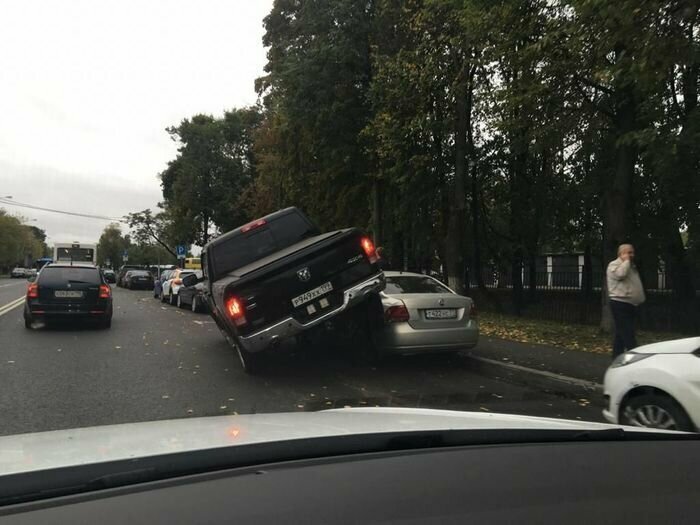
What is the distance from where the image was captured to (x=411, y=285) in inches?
362

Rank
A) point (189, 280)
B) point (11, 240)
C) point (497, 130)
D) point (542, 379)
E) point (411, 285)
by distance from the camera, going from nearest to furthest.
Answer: point (542, 379)
point (411, 285)
point (189, 280)
point (497, 130)
point (11, 240)

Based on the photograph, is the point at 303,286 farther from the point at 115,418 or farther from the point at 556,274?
the point at 556,274

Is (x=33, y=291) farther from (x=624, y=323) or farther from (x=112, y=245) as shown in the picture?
(x=112, y=245)

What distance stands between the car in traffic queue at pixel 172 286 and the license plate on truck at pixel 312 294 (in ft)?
48.2

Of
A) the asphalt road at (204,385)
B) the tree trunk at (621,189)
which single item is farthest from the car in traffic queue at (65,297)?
the tree trunk at (621,189)

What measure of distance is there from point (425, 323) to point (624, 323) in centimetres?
272

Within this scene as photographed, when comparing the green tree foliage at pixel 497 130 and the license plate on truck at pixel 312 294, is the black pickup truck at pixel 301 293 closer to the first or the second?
the license plate on truck at pixel 312 294

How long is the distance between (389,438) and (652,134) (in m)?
9.01

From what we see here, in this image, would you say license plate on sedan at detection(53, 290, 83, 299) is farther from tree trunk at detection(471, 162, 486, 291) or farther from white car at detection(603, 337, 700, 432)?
tree trunk at detection(471, 162, 486, 291)

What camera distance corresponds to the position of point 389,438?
7.30 ft

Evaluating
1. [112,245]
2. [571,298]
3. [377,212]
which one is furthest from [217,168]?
[112,245]

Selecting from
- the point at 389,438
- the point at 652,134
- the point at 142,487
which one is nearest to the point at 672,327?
the point at 652,134

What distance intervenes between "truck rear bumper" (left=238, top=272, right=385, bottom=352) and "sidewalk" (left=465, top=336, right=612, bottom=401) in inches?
91.2

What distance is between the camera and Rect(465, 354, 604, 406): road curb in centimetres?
726
